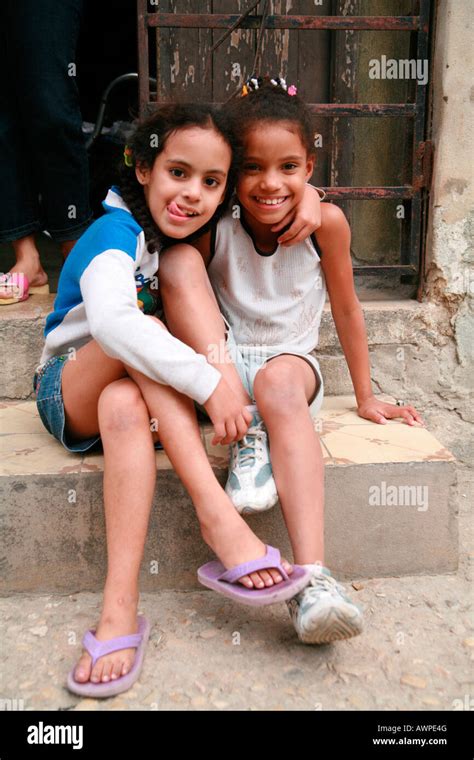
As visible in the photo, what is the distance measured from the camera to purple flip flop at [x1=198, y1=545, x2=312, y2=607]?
151cm

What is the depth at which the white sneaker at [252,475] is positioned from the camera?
5.46 ft

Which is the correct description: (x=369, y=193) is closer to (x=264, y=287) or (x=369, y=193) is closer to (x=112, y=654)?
(x=264, y=287)

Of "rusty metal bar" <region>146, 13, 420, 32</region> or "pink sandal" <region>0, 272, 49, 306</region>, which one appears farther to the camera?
"pink sandal" <region>0, 272, 49, 306</region>

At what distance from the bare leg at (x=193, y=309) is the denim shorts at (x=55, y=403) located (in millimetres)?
276

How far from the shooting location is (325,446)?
1974 millimetres

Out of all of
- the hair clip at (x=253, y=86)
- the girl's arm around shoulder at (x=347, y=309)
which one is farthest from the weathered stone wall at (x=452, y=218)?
the hair clip at (x=253, y=86)

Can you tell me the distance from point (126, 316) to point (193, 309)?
0.26 meters

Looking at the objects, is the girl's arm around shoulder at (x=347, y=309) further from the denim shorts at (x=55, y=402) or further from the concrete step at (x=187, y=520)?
the denim shorts at (x=55, y=402)

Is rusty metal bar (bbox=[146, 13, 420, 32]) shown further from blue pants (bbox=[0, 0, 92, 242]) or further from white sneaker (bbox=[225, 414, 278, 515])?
white sneaker (bbox=[225, 414, 278, 515])

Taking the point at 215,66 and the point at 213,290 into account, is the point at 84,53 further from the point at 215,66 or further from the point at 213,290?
the point at 213,290

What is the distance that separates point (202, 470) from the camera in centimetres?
161

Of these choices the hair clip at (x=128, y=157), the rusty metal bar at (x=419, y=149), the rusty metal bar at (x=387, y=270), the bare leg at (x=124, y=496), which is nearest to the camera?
the bare leg at (x=124, y=496)

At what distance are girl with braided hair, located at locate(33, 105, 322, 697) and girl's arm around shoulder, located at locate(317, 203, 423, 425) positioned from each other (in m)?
0.31

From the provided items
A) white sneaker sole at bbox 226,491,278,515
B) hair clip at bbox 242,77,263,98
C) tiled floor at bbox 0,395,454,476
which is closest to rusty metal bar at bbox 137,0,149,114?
hair clip at bbox 242,77,263,98
